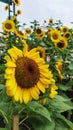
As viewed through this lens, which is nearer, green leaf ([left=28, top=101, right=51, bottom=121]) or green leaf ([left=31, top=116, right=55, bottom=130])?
green leaf ([left=28, top=101, right=51, bottom=121])

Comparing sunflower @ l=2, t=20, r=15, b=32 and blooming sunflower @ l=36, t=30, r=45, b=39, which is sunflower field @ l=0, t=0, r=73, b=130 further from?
blooming sunflower @ l=36, t=30, r=45, b=39

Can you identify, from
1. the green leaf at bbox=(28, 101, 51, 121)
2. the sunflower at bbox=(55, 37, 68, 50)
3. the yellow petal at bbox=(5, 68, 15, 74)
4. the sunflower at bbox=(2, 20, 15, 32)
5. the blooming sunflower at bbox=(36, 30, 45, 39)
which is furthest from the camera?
the blooming sunflower at bbox=(36, 30, 45, 39)

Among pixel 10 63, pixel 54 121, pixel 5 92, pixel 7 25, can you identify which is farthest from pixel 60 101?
pixel 7 25

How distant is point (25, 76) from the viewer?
5.20ft

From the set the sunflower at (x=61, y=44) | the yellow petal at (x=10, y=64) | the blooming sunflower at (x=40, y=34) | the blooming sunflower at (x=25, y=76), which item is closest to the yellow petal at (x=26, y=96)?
the blooming sunflower at (x=25, y=76)

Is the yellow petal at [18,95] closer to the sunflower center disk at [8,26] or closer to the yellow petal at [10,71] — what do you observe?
the yellow petal at [10,71]

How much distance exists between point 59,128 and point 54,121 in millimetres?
37

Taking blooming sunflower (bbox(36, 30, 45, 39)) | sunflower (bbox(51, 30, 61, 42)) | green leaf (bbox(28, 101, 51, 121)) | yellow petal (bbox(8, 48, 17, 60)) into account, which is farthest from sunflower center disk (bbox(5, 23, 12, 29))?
yellow petal (bbox(8, 48, 17, 60))

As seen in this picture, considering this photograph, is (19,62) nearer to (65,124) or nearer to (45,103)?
(45,103)

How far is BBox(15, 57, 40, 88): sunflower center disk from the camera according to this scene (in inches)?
62.6

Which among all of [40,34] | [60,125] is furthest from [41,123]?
[40,34]

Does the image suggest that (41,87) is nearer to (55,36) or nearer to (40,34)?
(55,36)

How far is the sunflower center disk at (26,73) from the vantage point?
5.21 ft

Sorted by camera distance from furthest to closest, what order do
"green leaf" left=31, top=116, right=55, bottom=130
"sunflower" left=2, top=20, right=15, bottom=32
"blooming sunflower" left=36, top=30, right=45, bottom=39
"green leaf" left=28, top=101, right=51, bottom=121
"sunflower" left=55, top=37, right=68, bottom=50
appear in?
"blooming sunflower" left=36, top=30, right=45, bottom=39 → "sunflower" left=2, top=20, right=15, bottom=32 → "sunflower" left=55, top=37, right=68, bottom=50 → "green leaf" left=31, top=116, right=55, bottom=130 → "green leaf" left=28, top=101, right=51, bottom=121
